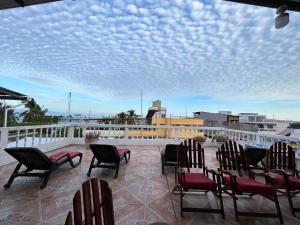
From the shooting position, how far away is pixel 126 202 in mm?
2865

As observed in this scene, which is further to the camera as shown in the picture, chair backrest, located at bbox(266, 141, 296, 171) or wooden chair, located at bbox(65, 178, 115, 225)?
chair backrest, located at bbox(266, 141, 296, 171)

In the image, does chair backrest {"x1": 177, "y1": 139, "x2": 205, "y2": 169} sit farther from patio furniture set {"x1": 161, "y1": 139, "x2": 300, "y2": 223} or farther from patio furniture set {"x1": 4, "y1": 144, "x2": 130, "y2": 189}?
patio furniture set {"x1": 4, "y1": 144, "x2": 130, "y2": 189}

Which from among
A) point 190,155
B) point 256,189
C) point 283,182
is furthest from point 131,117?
point 256,189

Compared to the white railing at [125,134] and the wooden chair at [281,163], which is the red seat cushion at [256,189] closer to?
the wooden chair at [281,163]

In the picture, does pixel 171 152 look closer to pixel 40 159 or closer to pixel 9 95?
pixel 40 159

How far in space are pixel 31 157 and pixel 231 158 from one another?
3927mm

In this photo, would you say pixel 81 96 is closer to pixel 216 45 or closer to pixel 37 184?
pixel 216 45

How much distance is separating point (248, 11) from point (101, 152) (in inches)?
203

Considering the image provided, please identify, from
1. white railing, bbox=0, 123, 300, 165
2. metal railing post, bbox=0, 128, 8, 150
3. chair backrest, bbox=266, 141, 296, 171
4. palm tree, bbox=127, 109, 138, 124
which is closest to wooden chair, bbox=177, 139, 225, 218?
chair backrest, bbox=266, 141, 296, 171

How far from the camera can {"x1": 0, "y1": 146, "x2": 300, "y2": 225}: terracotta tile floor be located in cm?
238

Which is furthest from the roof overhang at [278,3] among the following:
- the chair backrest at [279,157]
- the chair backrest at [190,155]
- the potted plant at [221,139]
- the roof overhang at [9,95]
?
the roof overhang at [9,95]

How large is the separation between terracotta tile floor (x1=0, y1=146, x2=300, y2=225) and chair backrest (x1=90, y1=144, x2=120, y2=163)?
0.34 meters

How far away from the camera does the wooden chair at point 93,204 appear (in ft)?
2.80

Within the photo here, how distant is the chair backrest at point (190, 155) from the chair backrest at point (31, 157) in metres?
2.62
